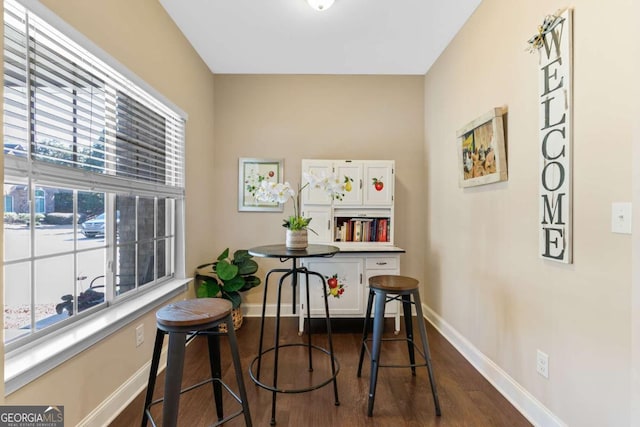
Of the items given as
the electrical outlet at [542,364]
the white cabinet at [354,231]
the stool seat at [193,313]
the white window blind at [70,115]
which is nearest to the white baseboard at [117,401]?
the stool seat at [193,313]

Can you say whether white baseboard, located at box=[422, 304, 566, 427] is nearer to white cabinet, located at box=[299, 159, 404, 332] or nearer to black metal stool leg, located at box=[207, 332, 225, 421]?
white cabinet, located at box=[299, 159, 404, 332]

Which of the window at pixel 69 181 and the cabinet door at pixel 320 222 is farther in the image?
the cabinet door at pixel 320 222

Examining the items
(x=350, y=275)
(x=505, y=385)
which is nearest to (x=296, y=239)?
(x=350, y=275)

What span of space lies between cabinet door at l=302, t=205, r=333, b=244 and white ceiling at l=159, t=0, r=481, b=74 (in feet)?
4.94

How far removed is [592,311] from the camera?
131 cm

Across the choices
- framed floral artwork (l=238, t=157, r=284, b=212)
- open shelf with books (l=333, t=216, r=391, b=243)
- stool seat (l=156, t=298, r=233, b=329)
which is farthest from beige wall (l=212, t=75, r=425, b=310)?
stool seat (l=156, t=298, r=233, b=329)

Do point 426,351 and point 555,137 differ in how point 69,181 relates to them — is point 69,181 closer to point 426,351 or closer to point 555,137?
point 426,351

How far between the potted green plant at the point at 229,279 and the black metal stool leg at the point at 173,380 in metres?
1.40

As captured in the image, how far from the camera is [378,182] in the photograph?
297cm

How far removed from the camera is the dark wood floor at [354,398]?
5.42 ft

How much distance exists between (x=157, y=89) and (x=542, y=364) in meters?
2.99

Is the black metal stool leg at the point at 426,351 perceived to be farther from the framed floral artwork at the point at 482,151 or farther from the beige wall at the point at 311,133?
the beige wall at the point at 311,133

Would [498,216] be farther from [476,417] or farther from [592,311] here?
[476,417]

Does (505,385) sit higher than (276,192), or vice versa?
(276,192)
